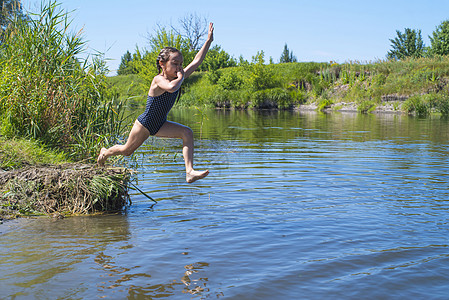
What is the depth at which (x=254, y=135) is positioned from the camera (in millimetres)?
20172

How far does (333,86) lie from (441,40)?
45.9 feet

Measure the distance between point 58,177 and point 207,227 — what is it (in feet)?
8.46

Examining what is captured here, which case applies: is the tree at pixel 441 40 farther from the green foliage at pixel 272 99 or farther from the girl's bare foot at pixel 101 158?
the girl's bare foot at pixel 101 158

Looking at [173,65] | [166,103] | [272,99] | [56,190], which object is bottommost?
[56,190]

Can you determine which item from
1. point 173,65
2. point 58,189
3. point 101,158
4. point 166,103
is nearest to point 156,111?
point 166,103

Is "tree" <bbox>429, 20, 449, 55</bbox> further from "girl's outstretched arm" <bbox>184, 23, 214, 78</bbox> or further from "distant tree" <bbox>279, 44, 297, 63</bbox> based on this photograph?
"girl's outstretched arm" <bbox>184, 23, 214, 78</bbox>

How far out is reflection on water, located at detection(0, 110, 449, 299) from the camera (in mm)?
4273

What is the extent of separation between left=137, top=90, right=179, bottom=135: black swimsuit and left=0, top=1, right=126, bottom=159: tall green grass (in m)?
2.07

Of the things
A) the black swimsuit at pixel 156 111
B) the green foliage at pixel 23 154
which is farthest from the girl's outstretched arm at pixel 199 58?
the green foliage at pixel 23 154

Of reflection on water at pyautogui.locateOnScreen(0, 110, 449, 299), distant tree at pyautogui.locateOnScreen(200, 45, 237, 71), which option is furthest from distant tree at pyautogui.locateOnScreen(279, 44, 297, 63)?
reflection on water at pyautogui.locateOnScreen(0, 110, 449, 299)

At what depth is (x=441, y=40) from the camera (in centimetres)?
5044

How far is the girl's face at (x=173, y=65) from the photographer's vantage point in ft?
18.8

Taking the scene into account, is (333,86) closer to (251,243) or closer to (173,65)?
(173,65)

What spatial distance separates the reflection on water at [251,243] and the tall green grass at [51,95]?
1.55m
